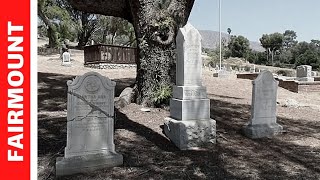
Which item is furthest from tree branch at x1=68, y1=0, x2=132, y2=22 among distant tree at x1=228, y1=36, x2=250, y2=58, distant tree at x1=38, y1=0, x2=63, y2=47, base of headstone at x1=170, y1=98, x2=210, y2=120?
distant tree at x1=228, y1=36, x2=250, y2=58

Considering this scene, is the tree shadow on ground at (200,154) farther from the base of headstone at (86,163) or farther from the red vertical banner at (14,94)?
the red vertical banner at (14,94)

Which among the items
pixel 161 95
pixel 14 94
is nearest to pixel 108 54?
pixel 161 95

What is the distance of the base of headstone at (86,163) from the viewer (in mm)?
4945

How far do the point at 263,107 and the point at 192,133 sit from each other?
218cm

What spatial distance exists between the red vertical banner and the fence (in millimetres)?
19982

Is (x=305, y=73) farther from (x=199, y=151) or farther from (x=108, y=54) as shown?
(x=199, y=151)

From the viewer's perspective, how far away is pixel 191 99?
647 centimetres

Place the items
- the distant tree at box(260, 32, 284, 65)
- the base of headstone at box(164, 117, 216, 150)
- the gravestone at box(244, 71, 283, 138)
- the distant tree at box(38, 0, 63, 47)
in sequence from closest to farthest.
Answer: the base of headstone at box(164, 117, 216, 150)
the gravestone at box(244, 71, 283, 138)
the distant tree at box(38, 0, 63, 47)
the distant tree at box(260, 32, 284, 65)

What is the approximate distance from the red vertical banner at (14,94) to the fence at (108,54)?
1998 cm

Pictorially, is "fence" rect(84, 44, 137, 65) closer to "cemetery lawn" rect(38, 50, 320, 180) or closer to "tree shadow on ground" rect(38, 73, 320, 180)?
"cemetery lawn" rect(38, 50, 320, 180)

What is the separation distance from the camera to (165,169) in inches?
201

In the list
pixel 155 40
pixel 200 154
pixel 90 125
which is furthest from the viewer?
pixel 155 40

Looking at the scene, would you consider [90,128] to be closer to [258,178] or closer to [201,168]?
[201,168]

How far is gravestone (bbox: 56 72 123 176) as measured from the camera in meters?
5.15
